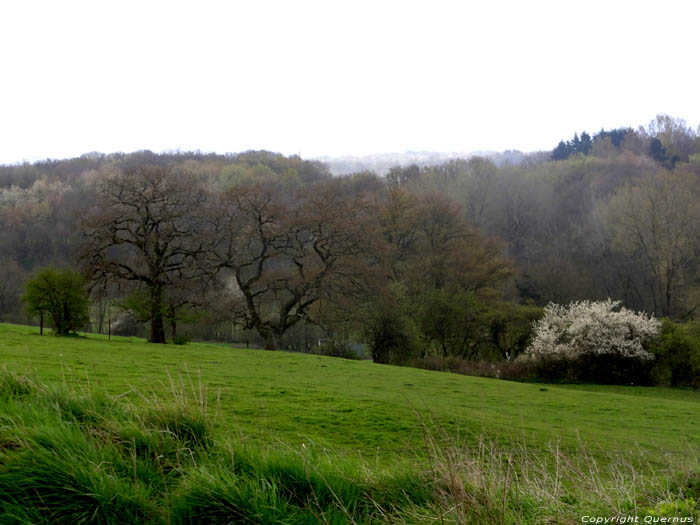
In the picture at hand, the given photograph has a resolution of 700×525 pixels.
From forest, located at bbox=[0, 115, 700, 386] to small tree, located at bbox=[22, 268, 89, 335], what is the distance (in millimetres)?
1832

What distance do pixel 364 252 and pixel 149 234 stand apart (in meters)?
13.3

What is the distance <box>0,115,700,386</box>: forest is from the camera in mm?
29766

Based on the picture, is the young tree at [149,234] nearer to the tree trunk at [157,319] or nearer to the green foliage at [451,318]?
the tree trunk at [157,319]

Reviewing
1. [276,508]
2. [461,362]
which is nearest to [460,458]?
[276,508]

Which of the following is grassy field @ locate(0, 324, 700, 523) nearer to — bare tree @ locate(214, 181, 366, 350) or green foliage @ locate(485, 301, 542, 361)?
bare tree @ locate(214, 181, 366, 350)

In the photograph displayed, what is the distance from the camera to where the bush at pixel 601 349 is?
100.0 feet

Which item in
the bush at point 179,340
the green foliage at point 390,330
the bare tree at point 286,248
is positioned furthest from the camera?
the bare tree at point 286,248

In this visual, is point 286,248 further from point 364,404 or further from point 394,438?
point 394,438

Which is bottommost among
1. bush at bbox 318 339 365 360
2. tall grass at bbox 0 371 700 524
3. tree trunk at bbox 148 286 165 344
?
bush at bbox 318 339 365 360

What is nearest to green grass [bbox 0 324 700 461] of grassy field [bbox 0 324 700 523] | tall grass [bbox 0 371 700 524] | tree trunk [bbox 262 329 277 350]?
grassy field [bbox 0 324 700 523]

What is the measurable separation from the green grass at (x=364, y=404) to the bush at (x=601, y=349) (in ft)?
36.9

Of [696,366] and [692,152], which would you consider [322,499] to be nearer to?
[696,366]

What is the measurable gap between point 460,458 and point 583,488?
1.21 metres

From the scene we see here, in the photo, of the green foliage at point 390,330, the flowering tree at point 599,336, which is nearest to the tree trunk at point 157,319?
the green foliage at point 390,330
